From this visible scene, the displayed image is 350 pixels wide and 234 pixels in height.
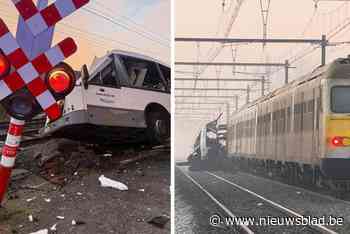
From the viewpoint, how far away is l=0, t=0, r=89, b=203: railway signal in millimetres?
3457

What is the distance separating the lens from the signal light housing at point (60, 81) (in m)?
3.50

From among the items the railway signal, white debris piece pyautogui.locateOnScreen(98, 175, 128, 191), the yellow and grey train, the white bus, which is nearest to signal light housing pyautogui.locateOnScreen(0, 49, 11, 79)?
the railway signal

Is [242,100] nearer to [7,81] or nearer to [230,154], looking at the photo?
[230,154]

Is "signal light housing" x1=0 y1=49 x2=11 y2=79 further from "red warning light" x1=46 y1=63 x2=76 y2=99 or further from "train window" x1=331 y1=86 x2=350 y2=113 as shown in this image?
"train window" x1=331 y1=86 x2=350 y2=113

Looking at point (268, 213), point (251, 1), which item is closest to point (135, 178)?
point (268, 213)

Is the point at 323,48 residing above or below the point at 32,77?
above

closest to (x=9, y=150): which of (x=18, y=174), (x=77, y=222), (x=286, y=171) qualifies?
(x=18, y=174)

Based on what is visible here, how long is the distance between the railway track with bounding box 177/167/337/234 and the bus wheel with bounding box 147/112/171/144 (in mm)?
216

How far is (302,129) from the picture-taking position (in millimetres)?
3570

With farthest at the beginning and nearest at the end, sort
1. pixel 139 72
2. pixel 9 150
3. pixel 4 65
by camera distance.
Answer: pixel 139 72 → pixel 9 150 → pixel 4 65

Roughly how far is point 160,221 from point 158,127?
500 millimetres

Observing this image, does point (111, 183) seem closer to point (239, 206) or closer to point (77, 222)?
point (77, 222)

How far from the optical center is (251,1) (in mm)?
3555

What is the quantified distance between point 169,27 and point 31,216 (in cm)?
121
